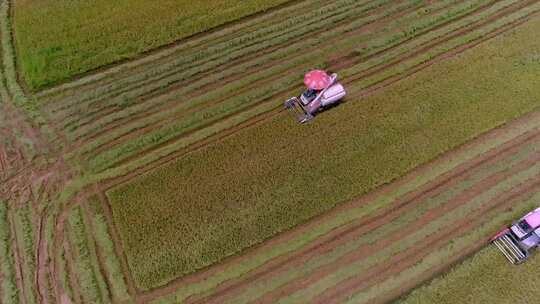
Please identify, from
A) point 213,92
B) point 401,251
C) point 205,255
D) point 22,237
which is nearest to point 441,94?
point 401,251

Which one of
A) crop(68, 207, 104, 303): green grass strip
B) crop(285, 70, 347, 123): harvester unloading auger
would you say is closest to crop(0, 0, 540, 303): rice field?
crop(68, 207, 104, 303): green grass strip

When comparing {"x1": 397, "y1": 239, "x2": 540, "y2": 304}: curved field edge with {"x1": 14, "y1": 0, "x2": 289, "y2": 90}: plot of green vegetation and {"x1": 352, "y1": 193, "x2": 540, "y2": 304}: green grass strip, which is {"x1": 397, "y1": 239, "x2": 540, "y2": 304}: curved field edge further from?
{"x1": 14, "y1": 0, "x2": 289, "y2": 90}: plot of green vegetation

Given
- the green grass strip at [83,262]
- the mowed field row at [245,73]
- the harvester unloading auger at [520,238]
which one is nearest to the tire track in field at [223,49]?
the mowed field row at [245,73]

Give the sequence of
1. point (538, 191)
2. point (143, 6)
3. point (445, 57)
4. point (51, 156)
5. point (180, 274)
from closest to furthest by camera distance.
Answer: point (180, 274) < point (538, 191) < point (51, 156) < point (445, 57) < point (143, 6)

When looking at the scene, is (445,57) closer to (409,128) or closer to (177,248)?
(409,128)

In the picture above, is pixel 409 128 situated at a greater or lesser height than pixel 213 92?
lesser

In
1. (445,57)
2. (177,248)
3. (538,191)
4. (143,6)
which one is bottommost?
(538,191)

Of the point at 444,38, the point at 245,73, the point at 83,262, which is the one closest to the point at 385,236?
the point at 245,73

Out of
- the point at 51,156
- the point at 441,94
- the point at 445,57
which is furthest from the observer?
the point at 445,57
